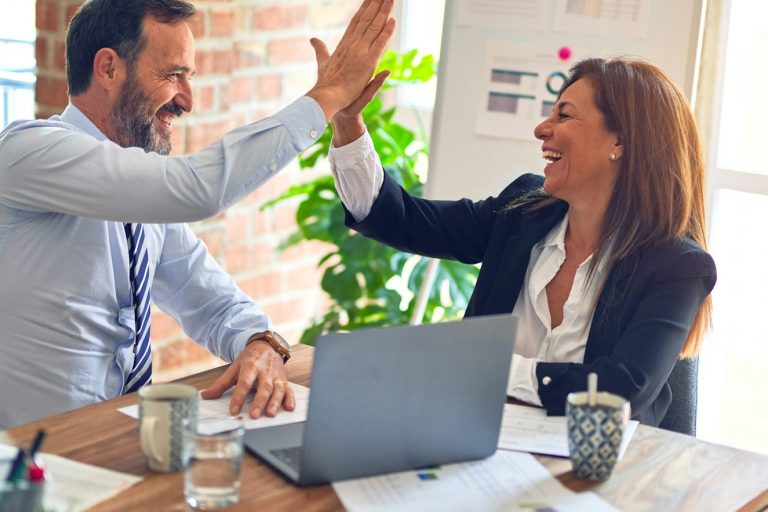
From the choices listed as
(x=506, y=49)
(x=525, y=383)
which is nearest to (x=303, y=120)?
(x=525, y=383)

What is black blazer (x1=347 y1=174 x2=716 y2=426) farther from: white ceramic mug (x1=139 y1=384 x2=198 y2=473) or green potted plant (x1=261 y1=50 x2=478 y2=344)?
green potted plant (x1=261 y1=50 x2=478 y2=344)

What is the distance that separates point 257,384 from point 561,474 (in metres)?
0.50

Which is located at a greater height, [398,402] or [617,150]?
[617,150]

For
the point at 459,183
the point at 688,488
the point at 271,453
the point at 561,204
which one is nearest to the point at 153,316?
the point at 459,183

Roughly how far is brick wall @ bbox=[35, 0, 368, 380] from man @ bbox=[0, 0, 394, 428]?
2.37ft

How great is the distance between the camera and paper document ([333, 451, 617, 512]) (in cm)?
131

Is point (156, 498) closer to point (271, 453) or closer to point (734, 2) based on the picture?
point (271, 453)

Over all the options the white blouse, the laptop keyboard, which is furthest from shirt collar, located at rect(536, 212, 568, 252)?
the laptop keyboard

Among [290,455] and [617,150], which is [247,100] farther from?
[290,455]

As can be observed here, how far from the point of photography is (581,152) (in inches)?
80.5

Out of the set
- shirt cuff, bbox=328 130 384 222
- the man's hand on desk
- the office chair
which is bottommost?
the office chair

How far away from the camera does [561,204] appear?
215 cm

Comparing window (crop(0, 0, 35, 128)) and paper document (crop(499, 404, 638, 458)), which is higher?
window (crop(0, 0, 35, 128))

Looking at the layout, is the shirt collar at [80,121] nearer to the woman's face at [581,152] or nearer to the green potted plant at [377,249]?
the woman's face at [581,152]
